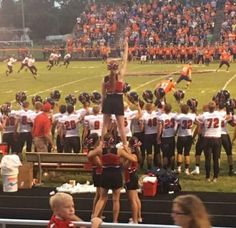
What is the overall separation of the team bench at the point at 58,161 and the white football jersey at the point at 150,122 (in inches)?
56.7

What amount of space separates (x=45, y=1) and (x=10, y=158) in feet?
232

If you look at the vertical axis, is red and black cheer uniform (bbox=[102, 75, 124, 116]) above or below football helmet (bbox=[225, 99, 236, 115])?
above

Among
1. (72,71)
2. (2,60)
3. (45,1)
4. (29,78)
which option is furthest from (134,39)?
(45,1)

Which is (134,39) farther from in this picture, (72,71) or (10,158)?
(10,158)

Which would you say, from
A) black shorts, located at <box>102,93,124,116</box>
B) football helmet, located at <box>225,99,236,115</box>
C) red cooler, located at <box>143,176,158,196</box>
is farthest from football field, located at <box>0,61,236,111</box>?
red cooler, located at <box>143,176,158,196</box>

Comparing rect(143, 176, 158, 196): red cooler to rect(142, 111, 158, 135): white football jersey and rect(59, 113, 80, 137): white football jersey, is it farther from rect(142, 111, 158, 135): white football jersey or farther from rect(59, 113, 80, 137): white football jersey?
rect(59, 113, 80, 137): white football jersey

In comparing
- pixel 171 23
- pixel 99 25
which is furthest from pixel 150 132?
pixel 99 25

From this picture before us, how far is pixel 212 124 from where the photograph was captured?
10.4 meters

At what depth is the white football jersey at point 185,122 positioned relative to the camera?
1092 cm

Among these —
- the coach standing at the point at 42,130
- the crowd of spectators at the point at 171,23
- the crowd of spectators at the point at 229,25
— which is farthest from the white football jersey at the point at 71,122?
the crowd of spectators at the point at 171,23

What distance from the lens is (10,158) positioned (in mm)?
9992

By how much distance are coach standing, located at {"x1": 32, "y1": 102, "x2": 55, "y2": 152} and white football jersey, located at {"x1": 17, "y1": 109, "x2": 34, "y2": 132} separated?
1.69 ft

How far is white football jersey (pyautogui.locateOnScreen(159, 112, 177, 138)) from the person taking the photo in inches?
435

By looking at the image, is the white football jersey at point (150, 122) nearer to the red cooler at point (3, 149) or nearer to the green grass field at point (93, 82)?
the red cooler at point (3, 149)
